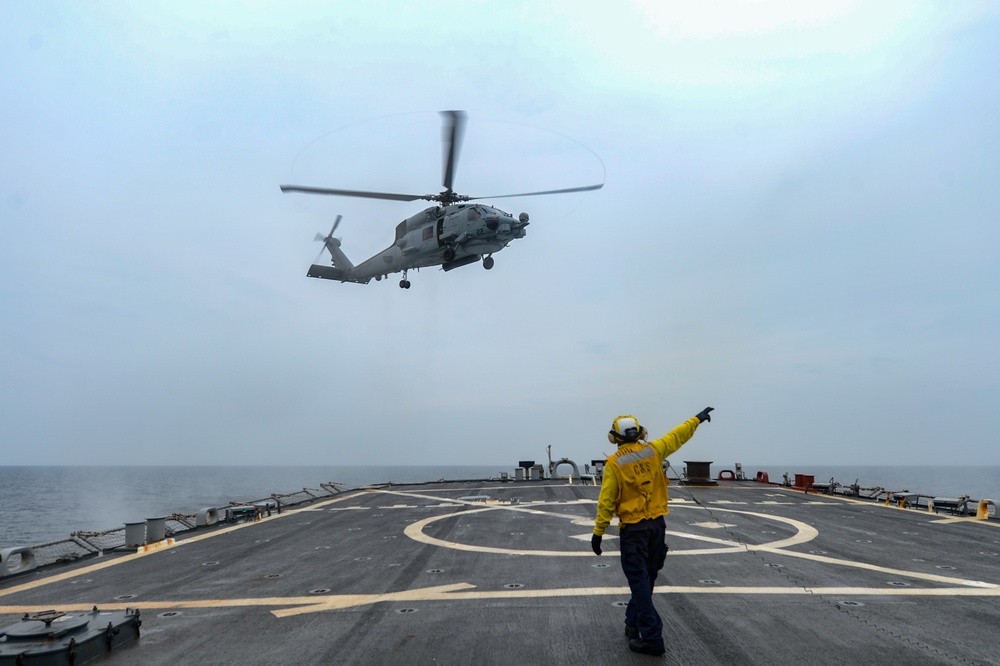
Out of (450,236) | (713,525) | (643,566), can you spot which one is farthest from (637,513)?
(450,236)

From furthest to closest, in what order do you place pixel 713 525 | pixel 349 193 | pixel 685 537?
pixel 349 193 → pixel 713 525 → pixel 685 537

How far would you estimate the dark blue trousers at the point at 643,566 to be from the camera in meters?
6.50

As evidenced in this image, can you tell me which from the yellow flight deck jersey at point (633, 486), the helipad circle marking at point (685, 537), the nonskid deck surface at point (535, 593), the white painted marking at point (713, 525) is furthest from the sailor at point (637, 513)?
the white painted marking at point (713, 525)

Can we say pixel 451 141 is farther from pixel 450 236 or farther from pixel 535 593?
pixel 535 593

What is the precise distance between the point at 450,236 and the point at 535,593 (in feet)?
66.6

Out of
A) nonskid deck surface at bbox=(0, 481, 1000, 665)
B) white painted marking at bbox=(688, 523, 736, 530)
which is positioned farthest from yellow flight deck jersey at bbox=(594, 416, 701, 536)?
white painted marking at bbox=(688, 523, 736, 530)

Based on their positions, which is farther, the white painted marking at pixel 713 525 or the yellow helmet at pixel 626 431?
the white painted marking at pixel 713 525

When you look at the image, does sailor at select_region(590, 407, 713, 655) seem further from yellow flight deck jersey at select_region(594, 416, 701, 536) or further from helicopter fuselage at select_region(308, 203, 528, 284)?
helicopter fuselage at select_region(308, 203, 528, 284)

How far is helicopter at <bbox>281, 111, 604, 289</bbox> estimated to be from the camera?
2620cm

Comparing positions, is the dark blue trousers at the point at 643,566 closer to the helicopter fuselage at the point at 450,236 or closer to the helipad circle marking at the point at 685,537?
the helipad circle marking at the point at 685,537

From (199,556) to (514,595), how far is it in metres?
8.50

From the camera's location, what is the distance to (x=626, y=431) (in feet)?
23.5

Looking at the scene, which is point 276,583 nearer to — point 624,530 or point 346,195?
point 624,530

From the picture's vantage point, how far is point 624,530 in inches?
272
